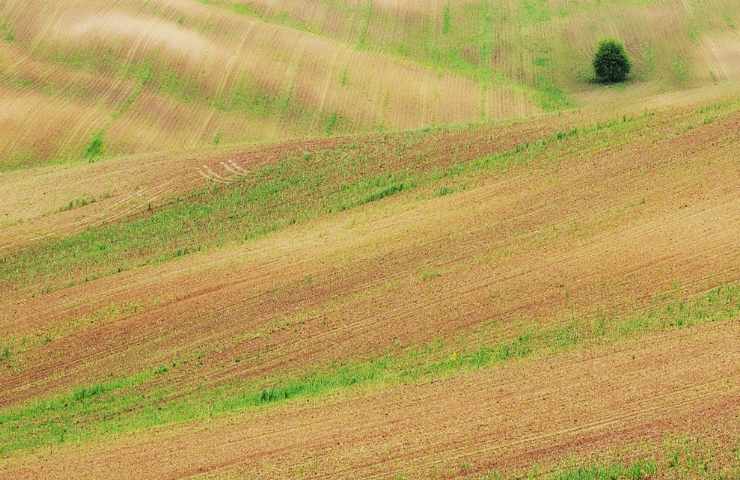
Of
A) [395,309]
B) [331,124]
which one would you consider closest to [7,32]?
[331,124]

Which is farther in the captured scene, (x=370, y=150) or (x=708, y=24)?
(x=708, y=24)

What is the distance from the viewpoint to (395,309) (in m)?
30.6

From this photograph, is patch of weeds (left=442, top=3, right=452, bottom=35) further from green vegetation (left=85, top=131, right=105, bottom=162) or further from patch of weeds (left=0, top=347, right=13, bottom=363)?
patch of weeds (left=0, top=347, right=13, bottom=363)

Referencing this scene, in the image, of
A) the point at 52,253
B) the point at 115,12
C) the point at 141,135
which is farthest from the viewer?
the point at 115,12

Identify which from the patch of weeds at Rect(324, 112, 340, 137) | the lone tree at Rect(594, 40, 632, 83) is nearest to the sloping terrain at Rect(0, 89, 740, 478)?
the patch of weeds at Rect(324, 112, 340, 137)

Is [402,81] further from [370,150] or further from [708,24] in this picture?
[708,24]

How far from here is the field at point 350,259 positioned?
23.2m

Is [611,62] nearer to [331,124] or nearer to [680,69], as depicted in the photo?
[680,69]

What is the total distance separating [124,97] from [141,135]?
13.2 feet

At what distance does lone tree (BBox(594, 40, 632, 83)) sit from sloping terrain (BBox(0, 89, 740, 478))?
46.5 feet

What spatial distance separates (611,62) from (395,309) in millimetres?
34752

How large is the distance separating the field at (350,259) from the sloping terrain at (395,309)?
3.9 inches

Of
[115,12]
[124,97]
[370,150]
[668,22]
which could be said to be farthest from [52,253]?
[668,22]

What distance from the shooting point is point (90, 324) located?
32.2 metres
